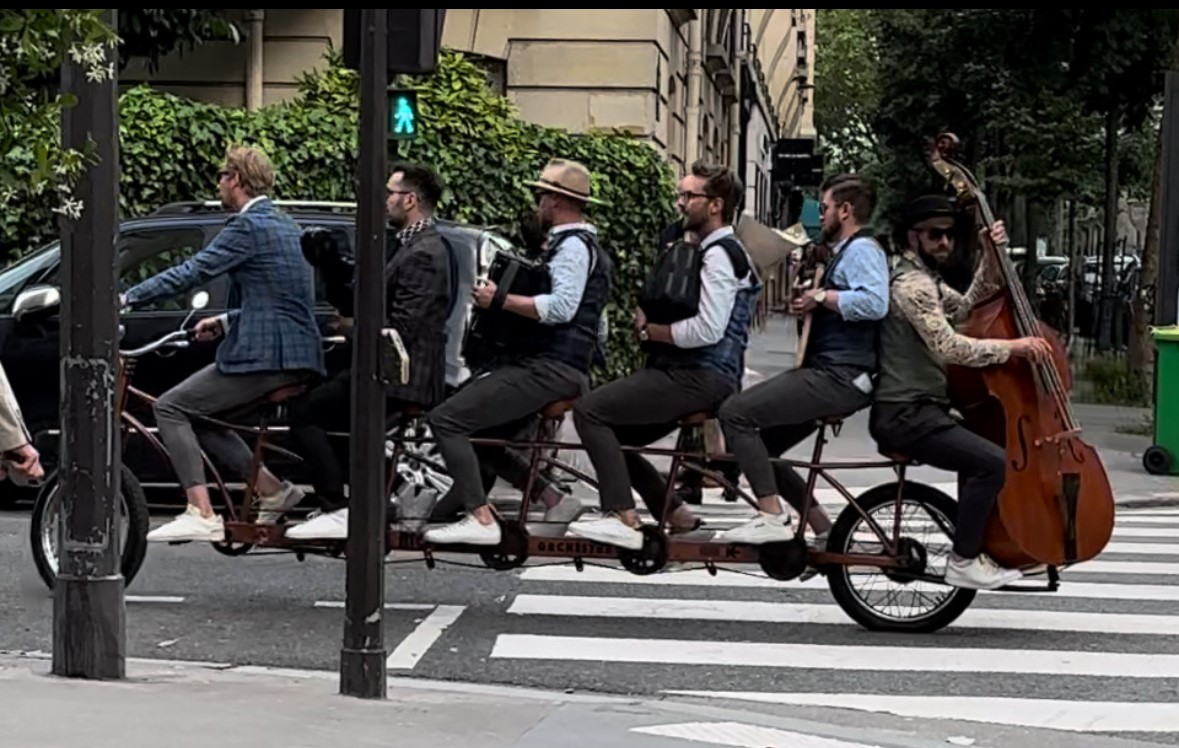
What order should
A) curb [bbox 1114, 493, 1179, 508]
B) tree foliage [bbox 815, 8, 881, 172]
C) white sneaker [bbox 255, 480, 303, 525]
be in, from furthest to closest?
tree foliage [bbox 815, 8, 881, 172]
curb [bbox 1114, 493, 1179, 508]
white sneaker [bbox 255, 480, 303, 525]

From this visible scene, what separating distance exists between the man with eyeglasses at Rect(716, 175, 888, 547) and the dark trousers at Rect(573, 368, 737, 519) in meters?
0.13

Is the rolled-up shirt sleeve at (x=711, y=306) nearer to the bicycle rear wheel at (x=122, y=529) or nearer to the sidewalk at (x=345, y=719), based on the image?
the sidewalk at (x=345, y=719)

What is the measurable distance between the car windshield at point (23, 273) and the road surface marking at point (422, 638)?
424 cm

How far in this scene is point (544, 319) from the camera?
326 inches

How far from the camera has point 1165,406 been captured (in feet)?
52.0

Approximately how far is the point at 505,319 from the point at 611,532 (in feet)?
3.37

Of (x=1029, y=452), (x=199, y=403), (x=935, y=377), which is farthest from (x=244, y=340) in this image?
(x=1029, y=452)

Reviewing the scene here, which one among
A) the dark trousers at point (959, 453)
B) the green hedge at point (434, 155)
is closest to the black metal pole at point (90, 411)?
the dark trousers at point (959, 453)

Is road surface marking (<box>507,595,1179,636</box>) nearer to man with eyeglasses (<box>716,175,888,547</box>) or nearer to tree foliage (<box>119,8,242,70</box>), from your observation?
man with eyeglasses (<box>716,175,888,547</box>)

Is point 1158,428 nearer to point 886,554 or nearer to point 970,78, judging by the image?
point 886,554

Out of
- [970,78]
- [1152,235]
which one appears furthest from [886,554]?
[970,78]

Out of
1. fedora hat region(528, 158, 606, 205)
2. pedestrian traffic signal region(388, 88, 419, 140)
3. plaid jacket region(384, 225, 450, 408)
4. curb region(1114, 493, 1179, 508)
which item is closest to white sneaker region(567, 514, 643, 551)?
plaid jacket region(384, 225, 450, 408)

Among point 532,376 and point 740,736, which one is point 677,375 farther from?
point 740,736

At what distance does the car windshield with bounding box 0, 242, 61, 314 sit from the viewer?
11.8 metres
